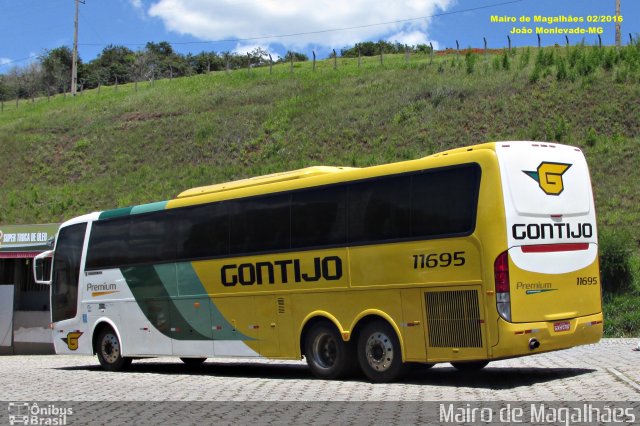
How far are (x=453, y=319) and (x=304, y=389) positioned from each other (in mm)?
2426

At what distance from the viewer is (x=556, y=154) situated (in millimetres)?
12133

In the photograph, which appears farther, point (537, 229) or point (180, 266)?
point (180, 266)

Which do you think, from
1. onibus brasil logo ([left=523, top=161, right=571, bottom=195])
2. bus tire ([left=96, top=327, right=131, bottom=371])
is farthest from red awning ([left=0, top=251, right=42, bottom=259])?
onibus brasil logo ([left=523, top=161, right=571, bottom=195])

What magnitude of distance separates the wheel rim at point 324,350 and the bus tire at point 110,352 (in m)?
5.91

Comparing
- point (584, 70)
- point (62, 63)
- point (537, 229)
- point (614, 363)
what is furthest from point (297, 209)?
point (62, 63)

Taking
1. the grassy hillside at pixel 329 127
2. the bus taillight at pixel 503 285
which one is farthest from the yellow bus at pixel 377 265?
the grassy hillside at pixel 329 127

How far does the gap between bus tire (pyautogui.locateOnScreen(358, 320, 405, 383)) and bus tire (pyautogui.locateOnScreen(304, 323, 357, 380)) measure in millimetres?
270

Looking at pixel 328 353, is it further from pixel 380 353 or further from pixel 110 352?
pixel 110 352

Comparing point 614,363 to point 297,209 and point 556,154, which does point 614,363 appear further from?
point 297,209

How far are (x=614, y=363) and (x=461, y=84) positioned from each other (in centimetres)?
3545

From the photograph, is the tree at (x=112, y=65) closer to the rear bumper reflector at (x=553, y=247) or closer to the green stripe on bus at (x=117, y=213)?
the green stripe on bus at (x=117, y=213)

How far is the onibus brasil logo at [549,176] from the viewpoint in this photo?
11.7 metres

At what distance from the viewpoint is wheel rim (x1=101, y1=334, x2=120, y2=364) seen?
1805 cm

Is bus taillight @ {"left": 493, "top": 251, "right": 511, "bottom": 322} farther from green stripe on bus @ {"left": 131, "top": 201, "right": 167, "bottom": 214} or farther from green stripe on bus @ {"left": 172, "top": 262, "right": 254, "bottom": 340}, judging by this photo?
green stripe on bus @ {"left": 131, "top": 201, "right": 167, "bottom": 214}
